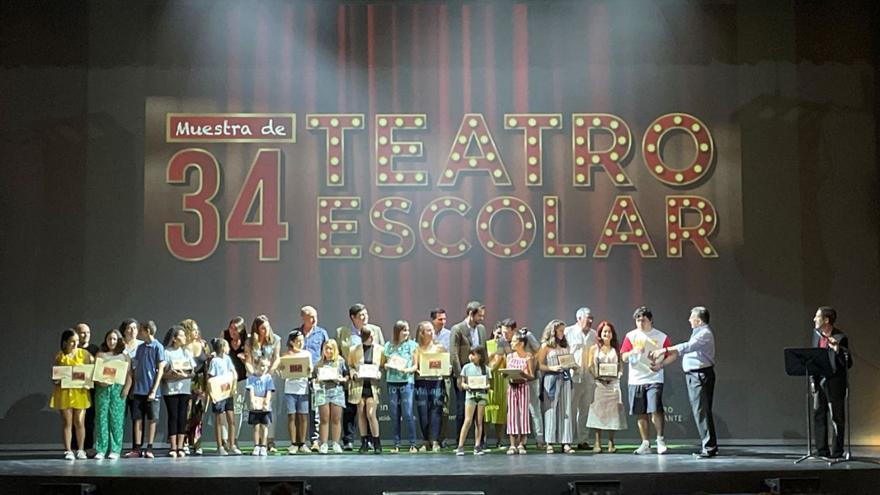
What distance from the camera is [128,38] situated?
500 inches

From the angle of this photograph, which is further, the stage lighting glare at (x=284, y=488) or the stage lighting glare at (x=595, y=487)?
the stage lighting glare at (x=595, y=487)

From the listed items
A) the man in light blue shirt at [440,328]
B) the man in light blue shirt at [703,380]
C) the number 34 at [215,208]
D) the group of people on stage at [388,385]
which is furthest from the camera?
the number 34 at [215,208]

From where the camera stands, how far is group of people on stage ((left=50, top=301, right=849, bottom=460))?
35.0 feet

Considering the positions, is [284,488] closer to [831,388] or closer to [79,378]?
[79,378]

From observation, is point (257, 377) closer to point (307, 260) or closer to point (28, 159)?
point (307, 260)

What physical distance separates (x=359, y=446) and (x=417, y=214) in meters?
2.95

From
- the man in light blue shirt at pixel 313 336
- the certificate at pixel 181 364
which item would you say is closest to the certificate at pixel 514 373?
the man in light blue shirt at pixel 313 336

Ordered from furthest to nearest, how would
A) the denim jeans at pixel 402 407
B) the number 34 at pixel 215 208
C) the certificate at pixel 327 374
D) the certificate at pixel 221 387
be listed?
the number 34 at pixel 215 208 < the denim jeans at pixel 402 407 < the certificate at pixel 327 374 < the certificate at pixel 221 387

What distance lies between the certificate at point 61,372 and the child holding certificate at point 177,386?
969mm

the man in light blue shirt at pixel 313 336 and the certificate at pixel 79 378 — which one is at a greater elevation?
the man in light blue shirt at pixel 313 336

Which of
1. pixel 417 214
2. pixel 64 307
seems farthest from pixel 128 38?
pixel 417 214

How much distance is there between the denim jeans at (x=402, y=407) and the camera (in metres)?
11.1

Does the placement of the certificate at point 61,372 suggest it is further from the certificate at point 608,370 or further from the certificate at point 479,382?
the certificate at point 608,370

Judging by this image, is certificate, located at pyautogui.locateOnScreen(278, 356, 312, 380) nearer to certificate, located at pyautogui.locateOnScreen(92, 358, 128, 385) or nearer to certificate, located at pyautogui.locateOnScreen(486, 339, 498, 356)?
certificate, located at pyautogui.locateOnScreen(92, 358, 128, 385)
